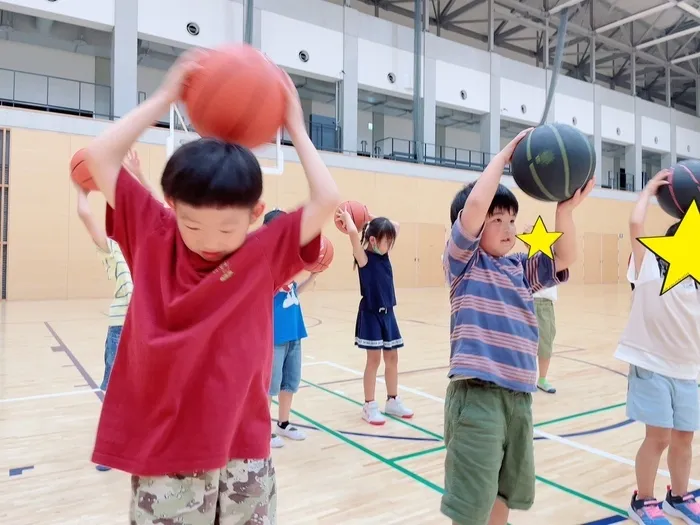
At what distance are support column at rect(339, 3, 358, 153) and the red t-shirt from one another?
13.6m

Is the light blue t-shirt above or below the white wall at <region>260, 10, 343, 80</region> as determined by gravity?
below

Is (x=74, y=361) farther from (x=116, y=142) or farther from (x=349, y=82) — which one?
(x=349, y=82)

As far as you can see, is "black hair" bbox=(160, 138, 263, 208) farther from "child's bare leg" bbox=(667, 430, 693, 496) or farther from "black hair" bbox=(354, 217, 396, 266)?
"black hair" bbox=(354, 217, 396, 266)

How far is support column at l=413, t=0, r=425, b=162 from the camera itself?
1507cm

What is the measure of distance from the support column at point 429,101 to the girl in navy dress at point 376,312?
1269 cm

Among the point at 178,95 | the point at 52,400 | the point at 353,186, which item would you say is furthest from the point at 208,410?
the point at 353,186

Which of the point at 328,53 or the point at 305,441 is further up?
the point at 328,53

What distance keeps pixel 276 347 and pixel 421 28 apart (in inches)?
574

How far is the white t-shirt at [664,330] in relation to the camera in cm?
220

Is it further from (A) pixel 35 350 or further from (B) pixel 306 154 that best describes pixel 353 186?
(B) pixel 306 154

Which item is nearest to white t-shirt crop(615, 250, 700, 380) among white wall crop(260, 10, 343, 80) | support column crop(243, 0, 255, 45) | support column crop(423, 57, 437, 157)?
support column crop(243, 0, 255, 45)

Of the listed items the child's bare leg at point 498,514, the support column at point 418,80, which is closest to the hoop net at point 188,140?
the child's bare leg at point 498,514

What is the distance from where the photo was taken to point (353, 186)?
1444 centimetres

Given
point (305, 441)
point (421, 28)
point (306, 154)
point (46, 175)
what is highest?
point (421, 28)
